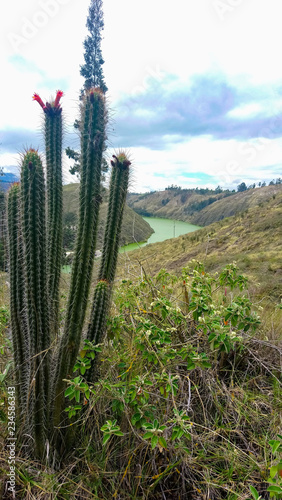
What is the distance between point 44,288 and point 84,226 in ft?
1.90

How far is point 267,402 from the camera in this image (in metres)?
2.26

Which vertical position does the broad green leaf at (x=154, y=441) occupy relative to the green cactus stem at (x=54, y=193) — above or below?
below

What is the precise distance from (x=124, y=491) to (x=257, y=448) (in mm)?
983

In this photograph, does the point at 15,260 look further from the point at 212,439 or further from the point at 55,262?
the point at 212,439

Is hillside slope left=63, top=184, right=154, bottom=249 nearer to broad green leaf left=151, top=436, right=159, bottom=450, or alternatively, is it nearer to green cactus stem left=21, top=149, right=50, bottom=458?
green cactus stem left=21, top=149, right=50, bottom=458

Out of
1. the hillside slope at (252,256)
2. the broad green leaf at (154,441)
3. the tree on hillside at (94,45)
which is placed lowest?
the hillside slope at (252,256)

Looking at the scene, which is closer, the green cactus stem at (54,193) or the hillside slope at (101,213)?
the hillside slope at (101,213)

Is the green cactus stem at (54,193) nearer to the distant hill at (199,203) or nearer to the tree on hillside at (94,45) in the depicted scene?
the tree on hillside at (94,45)

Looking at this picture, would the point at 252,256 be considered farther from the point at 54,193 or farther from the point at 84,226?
the point at 84,226

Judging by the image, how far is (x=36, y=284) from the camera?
6.76 ft

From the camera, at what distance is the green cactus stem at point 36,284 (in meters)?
1.99

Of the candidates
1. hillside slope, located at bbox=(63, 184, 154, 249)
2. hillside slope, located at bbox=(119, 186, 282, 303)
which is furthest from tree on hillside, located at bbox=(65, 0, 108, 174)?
hillside slope, located at bbox=(63, 184, 154, 249)

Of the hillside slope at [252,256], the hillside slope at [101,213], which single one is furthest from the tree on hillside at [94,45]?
the hillside slope at [101,213]

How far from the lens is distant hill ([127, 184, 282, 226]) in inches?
1829
